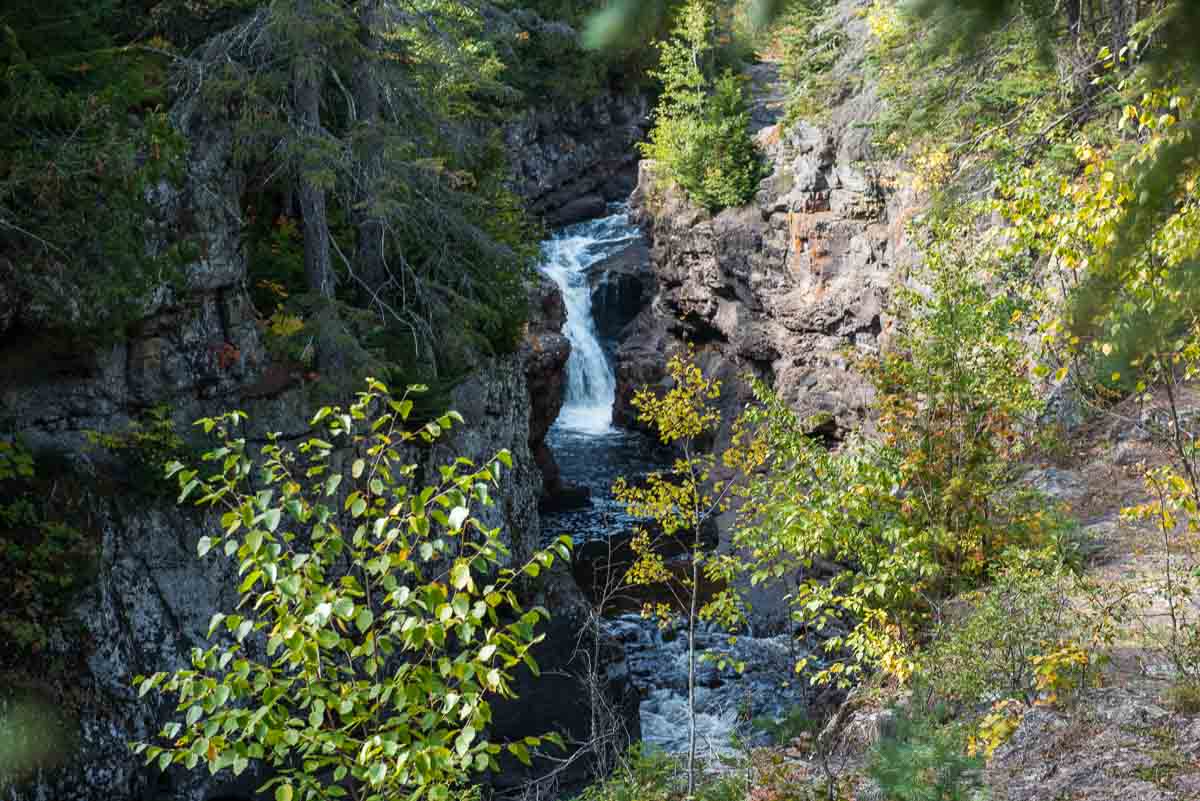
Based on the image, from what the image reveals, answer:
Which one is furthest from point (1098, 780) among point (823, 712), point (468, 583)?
point (823, 712)

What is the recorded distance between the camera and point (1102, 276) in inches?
145

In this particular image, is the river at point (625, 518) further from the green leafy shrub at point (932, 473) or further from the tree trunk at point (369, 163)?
the tree trunk at point (369, 163)

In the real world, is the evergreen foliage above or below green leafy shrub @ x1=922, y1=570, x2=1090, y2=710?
above

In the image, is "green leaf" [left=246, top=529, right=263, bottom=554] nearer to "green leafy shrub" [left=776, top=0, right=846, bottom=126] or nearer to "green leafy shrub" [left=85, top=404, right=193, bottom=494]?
"green leafy shrub" [left=85, top=404, right=193, bottom=494]

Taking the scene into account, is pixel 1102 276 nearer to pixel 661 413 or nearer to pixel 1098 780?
pixel 1098 780

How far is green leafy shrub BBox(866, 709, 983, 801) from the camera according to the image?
416 cm

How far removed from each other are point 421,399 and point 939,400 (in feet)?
21.1

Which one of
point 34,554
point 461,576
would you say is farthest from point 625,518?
point 461,576

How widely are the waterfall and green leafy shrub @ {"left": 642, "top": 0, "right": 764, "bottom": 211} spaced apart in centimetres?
492

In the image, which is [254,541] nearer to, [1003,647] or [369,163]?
[1003,647]

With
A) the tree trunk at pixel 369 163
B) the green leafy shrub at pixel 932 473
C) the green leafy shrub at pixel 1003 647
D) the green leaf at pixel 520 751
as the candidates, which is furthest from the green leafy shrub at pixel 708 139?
the green leaf at pixel 520 751

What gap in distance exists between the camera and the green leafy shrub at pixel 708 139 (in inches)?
864

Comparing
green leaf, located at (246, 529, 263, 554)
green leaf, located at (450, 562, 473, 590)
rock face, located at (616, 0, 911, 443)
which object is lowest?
green leaf, located at (450, 562, 473, 590)

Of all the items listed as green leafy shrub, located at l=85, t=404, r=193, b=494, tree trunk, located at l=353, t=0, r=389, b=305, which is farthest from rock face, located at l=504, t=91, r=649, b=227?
green leafy shrub, located at l=85, t=404, r=193, b=494
